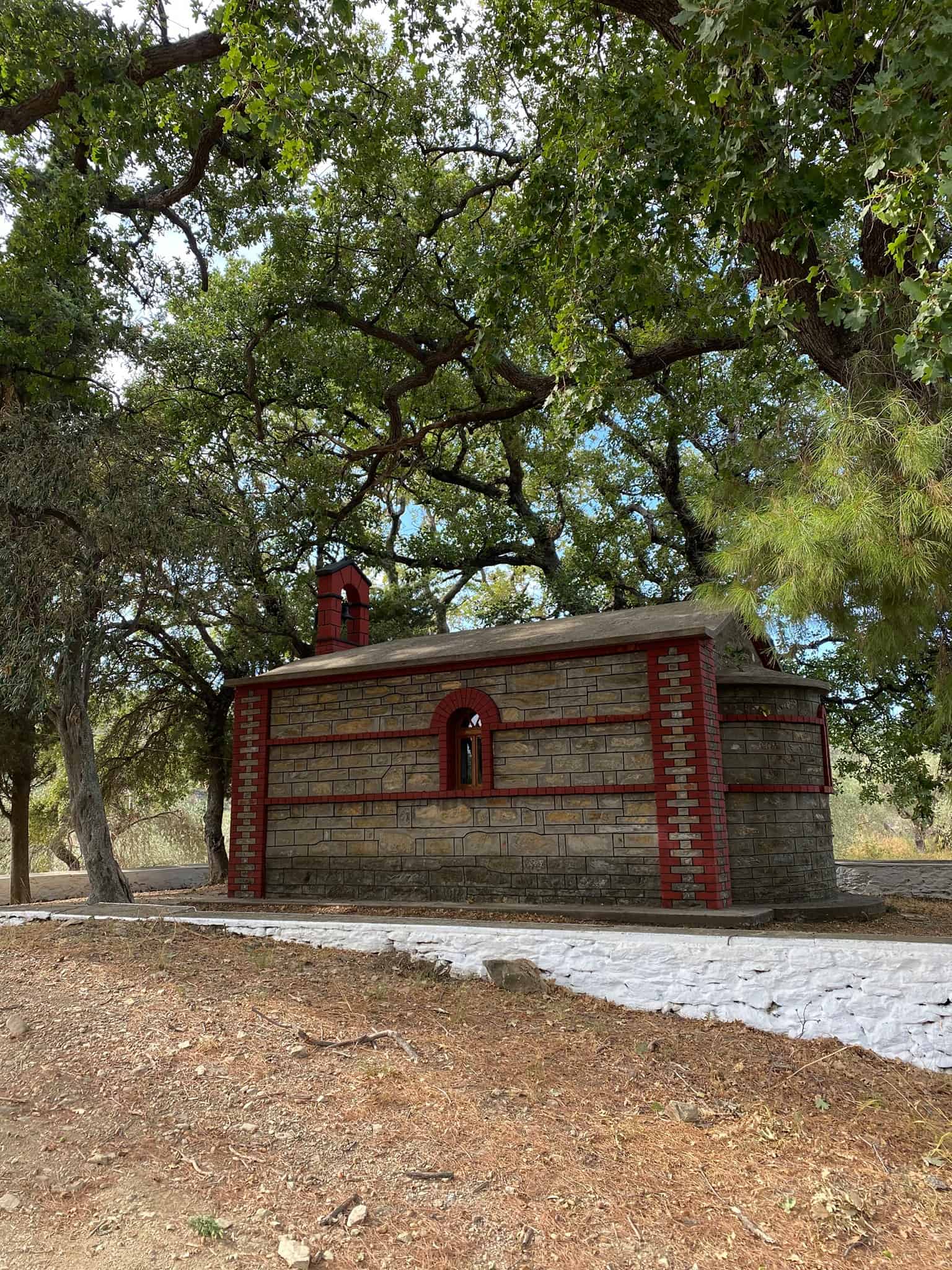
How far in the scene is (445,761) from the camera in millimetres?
11430

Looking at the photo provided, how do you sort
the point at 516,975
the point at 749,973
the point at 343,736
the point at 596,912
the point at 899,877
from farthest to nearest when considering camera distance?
the point at 899,877, the point at 343,736, the point at 596,912, the point at 516,975, the point at 749,973

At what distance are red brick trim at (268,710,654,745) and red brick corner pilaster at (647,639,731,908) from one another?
38cm

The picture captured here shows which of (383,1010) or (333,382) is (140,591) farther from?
(333,382)

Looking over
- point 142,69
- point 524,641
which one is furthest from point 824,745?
point 142,69

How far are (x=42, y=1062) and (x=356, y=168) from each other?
1005cm

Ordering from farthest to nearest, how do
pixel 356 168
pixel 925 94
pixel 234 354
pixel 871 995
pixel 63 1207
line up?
pixel 234 354, pixel 356 168, pixel 871 995, pixel 925 94, pixel 63 1207

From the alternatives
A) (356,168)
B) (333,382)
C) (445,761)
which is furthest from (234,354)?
(445,761)

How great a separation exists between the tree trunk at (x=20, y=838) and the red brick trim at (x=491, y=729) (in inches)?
249

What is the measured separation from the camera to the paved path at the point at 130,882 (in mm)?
18312

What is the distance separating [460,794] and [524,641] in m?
2.18

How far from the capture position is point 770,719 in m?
11.2

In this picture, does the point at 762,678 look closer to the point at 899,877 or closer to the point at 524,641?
the point at 524,641

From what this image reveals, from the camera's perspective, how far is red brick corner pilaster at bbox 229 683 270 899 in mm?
12672

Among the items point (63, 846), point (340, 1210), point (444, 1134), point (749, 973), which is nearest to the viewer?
point (340, 1210)
